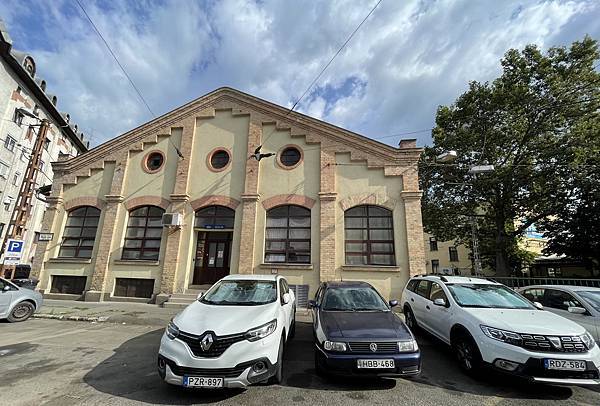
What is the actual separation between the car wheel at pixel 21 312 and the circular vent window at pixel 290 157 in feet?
34.3

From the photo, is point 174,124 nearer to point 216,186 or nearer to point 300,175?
point 216,186

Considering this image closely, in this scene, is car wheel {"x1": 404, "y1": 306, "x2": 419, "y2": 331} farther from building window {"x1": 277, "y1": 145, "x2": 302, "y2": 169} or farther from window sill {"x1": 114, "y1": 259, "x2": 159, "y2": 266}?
window sill {"x1": 114, "y1": 259, "x2": 159, "y2": 266}

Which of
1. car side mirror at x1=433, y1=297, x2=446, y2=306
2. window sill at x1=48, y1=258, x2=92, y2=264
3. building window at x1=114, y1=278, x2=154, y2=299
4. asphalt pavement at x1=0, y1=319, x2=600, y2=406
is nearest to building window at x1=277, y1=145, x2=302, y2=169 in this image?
building window at x1=114, y1=278, x2=154, y2=299

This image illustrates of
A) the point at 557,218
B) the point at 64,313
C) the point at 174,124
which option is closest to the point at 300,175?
the point at 174,124

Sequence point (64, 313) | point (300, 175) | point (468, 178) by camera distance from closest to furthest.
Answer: point (64, 313) → point (300, 175) → point (468, 178)

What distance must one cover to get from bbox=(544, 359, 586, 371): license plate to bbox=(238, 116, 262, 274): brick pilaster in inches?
372

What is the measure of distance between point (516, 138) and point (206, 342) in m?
21.7

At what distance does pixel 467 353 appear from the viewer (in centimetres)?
469

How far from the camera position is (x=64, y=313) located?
9266mm

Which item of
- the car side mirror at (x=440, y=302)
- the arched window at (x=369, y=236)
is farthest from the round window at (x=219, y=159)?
the car side mirror at (x=440, y=302)

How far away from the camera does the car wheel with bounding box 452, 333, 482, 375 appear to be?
4.44 metres

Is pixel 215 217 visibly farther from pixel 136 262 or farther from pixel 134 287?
pixel 134 287

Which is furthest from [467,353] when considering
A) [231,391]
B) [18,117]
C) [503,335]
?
[18,117]

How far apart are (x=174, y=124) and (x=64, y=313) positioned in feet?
31.0
